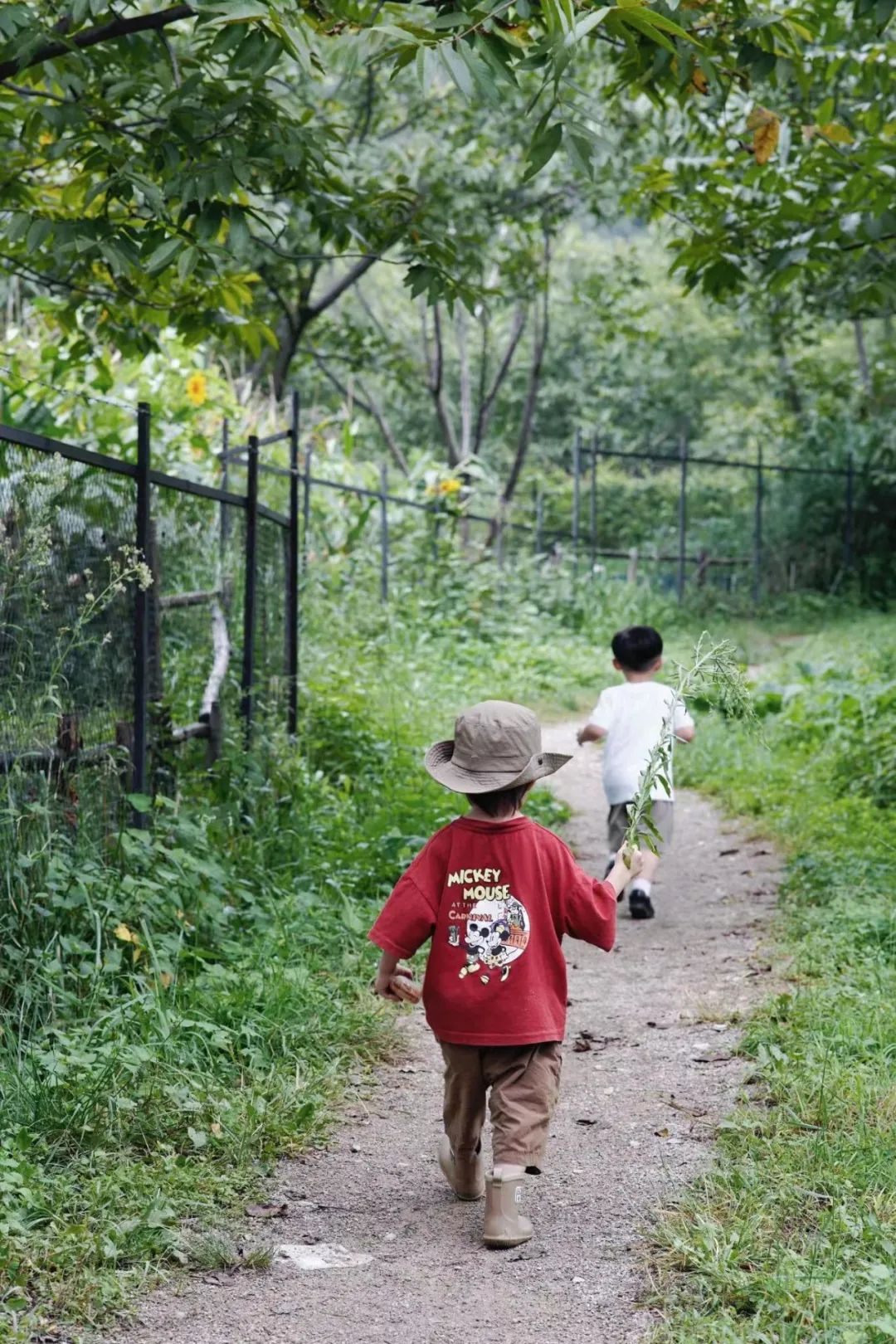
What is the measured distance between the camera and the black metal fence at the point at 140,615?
14.8ft

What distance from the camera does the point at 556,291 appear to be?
1310 inches

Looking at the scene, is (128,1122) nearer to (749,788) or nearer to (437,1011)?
(437,1011)

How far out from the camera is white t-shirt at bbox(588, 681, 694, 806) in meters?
6.47

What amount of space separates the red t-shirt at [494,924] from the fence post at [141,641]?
81.2 inches

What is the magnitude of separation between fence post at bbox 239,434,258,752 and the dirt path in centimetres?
212

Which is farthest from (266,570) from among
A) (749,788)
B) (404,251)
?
(749,788)

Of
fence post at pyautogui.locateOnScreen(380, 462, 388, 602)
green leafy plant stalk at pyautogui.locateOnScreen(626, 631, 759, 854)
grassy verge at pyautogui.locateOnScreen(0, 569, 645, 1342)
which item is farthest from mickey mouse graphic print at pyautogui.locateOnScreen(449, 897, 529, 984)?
fence post at pyautogui.locateOnScreen(380, 462, 388, 602)

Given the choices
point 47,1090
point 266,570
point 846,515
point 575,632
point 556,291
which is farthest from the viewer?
point 556,291

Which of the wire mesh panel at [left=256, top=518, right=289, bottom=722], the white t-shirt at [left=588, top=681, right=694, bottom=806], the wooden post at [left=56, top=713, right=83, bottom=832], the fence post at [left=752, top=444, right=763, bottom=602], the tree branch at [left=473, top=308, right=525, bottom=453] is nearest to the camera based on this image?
the wooden post at [left=56, top=713, right=83, bottom=832]

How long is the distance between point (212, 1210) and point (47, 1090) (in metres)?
0.57

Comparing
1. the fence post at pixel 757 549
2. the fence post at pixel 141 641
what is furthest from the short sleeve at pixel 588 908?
the fence post at pixel 757 549

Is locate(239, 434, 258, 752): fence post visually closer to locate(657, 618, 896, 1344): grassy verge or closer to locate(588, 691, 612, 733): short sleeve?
locate(588, 691, 612, 733): short sleeve

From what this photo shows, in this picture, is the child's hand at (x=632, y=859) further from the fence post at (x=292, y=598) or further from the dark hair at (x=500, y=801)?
the fence post at (x=292, y=598)

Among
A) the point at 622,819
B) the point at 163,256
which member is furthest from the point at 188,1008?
the point at 622,819
